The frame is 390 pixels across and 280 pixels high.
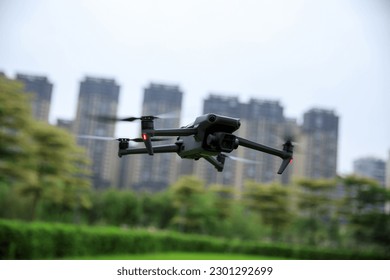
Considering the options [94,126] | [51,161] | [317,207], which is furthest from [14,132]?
[317,207]

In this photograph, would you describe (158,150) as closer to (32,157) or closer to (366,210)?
(32,157)

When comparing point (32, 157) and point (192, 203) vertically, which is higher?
point (32, 157)

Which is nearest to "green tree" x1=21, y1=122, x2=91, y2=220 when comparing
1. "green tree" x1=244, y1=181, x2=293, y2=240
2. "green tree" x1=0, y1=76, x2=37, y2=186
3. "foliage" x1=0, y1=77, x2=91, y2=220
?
"foliage" x1=0, y1=77, x2=91, y2=220

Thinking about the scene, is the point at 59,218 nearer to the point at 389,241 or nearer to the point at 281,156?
the point at 389,241

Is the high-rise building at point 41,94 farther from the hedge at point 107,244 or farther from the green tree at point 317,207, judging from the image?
the green tree at point 317,207

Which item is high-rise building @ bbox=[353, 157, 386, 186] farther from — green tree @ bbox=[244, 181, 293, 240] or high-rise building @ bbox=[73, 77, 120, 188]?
high-rise building @ bbox=[73, 77, 120, 188]

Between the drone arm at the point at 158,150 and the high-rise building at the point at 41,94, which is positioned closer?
the drone arm at the point at 158,150

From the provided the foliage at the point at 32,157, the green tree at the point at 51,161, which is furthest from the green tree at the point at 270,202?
the green tree at the point at 51,161
